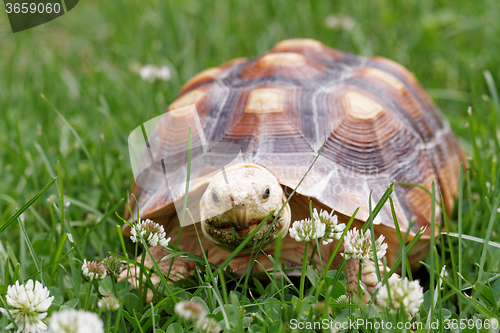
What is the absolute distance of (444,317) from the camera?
5.07 feet

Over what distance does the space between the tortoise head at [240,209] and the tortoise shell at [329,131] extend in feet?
0.55

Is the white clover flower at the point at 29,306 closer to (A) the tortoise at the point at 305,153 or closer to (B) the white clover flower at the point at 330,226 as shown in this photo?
(A) the tortoise at the point at 305,153

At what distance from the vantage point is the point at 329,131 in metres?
2.07

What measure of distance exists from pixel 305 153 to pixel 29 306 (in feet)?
3.94

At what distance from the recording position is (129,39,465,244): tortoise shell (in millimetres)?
1924

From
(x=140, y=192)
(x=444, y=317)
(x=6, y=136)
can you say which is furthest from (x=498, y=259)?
(x=6, y=136)

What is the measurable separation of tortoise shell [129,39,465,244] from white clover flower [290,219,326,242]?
1.07 ft

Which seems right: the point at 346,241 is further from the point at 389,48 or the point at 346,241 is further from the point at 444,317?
the point at 389,48

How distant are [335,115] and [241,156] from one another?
0.52 metres

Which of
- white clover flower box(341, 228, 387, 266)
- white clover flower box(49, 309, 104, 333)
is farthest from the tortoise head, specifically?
white clover flower box(49, 309, 104, 333)

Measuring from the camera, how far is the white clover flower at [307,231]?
144cm

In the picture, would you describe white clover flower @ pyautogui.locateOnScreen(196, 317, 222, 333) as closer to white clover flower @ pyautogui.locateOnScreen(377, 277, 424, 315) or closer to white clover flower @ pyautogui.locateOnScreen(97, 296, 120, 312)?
white clover flower @ pyautogui.locateOnScreen(97, 296, 120, 312)

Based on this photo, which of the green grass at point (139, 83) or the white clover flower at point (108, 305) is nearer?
the white clover flower at point (108, 305)

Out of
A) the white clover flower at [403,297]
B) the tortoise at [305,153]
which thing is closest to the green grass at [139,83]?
the tortoise at [305,153]
